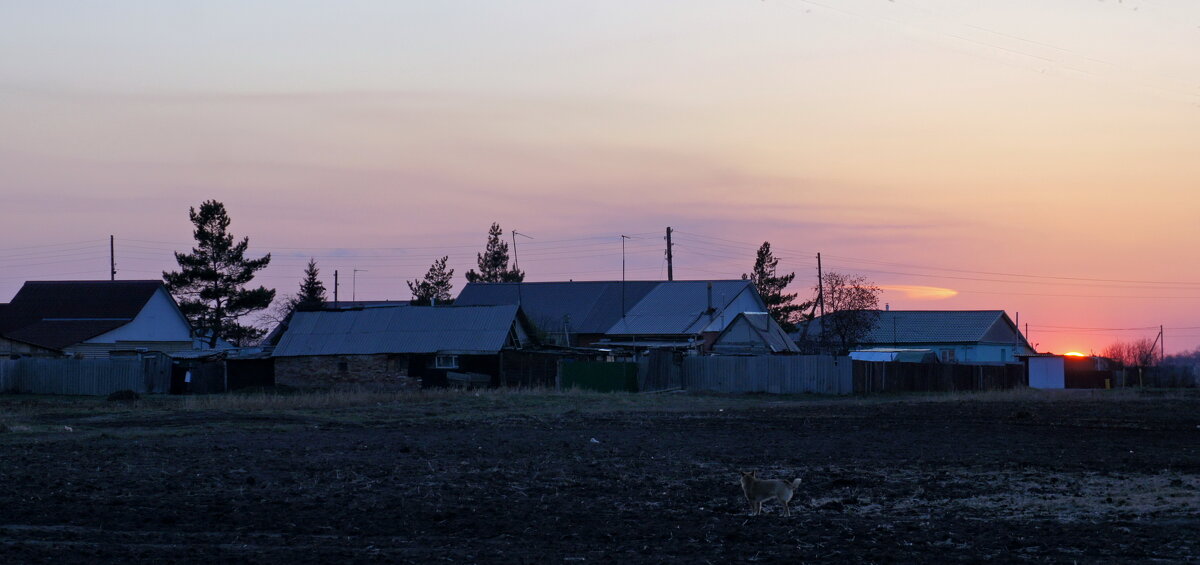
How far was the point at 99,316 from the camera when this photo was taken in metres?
66.6

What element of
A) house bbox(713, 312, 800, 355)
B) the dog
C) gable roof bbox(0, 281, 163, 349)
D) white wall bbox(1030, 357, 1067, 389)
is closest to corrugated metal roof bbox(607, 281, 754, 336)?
house bbox(713, 312, 800, 355)

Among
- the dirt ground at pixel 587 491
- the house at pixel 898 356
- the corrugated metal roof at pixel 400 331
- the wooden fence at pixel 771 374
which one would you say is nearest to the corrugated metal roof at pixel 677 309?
the house at pixel 898 356

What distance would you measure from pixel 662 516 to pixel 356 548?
3.63m

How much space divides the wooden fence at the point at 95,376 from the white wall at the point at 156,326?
15.2m

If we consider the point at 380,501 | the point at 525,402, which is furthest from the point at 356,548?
the point at 525,402

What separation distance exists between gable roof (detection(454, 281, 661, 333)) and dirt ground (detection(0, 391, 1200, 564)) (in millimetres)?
50531

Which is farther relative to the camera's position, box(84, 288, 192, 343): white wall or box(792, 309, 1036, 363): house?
box(792, 309, 1036, 363): house

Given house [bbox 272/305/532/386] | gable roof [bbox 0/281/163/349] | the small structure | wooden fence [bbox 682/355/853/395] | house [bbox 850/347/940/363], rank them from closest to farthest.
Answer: wooden fence [bbox 682/355/853/395] → house [bbox 272/305/532/386] → house [bbox 850/347/940/363] → gable roof [bbox 0/281/163/349] → the small structure

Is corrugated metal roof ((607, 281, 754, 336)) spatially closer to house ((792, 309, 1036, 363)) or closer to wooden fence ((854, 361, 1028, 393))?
house ((792, 309, 1036, 363))

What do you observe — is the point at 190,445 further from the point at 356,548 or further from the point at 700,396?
the point at 700,396

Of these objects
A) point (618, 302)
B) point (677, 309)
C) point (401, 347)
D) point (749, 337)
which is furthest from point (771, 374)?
point (618, 302)

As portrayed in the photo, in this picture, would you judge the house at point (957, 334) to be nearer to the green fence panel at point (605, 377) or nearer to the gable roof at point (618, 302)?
the gable roof at point (618, 302)

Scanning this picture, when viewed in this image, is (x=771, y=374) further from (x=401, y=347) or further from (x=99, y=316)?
(x=99, y=316)

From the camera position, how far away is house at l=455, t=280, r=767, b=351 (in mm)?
75625
